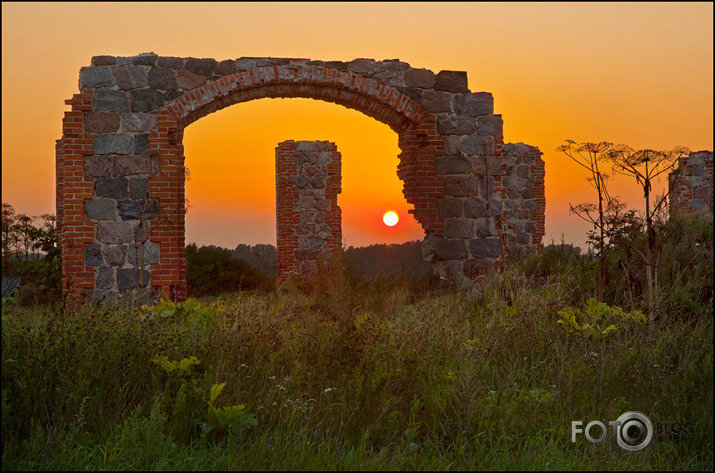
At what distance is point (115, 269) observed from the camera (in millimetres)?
9203

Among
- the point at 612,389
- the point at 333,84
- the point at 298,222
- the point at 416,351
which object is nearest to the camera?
the point at 612,389

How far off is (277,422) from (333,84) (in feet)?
20.8

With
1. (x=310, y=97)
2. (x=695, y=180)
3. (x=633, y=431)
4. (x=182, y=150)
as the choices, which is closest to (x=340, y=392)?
(x=633, y=431)

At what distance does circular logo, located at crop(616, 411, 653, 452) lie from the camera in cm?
415

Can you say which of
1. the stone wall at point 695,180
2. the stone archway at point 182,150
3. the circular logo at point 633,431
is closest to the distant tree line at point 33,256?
the stone archway at point 182,150

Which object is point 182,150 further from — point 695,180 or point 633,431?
point 695,180

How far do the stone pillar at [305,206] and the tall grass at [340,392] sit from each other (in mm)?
9415

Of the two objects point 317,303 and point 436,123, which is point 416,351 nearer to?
point 317,303

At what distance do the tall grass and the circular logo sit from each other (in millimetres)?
71

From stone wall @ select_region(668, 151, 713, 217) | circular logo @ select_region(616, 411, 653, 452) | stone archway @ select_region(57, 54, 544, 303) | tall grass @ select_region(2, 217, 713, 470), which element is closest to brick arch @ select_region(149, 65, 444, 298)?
stone archway @ select_region(57, 54, 544, 303)

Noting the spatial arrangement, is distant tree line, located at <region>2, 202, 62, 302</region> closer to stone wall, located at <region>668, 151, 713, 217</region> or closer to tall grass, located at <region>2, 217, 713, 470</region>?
tall grass, located at <region>2, 217, 713, 470</region>

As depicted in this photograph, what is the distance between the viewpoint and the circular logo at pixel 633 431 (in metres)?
4.15

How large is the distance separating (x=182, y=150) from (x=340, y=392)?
5858 mm

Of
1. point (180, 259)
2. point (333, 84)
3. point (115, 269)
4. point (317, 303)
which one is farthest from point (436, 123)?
point (115, 269)
